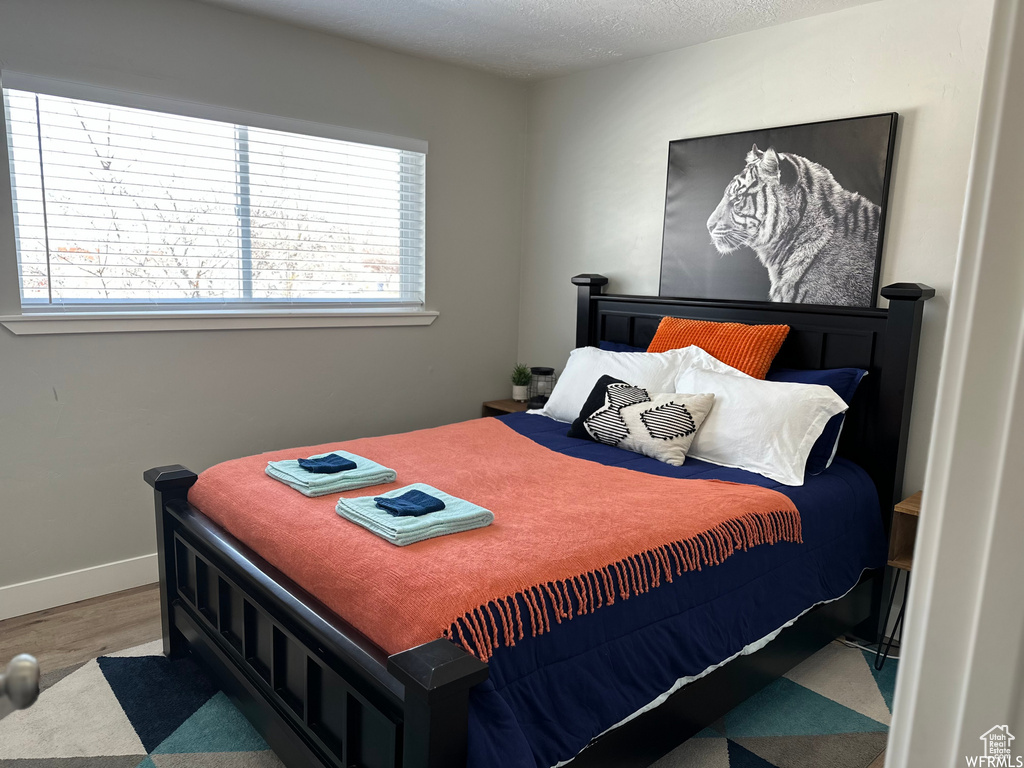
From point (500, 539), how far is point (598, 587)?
285mm

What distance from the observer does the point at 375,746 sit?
5.01 ft

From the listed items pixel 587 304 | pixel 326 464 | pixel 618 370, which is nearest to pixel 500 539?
pixel 326 464

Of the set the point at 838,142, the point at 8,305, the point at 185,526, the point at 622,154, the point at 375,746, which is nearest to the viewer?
the point at 375,746

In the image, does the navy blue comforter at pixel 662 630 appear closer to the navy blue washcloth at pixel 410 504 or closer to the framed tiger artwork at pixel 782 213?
the navy blue washcloth at pixel 410 504

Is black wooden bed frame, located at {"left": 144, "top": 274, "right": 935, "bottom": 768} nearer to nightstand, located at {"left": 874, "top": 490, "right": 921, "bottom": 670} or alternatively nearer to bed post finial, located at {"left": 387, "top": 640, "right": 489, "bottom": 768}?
bed post finial, located at {"left": 387, "top": 640, "right": 489, "bottom": 768}

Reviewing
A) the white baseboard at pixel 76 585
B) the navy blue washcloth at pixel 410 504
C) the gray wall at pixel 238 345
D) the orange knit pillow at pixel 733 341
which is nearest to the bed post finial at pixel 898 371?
the orange knit pillow at pixel 733 341

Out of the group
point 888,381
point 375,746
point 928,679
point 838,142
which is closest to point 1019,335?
point 928,679

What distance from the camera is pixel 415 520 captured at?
6.21ft

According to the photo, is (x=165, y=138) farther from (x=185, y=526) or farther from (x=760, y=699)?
(x=760, y=699)

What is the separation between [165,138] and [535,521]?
233 cm

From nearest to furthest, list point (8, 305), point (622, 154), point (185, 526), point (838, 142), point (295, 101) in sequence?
point (185, 526) → point (8, 305) → point (838, 142) → point (295, 101) → point (622, 154)

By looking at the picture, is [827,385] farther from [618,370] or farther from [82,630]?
[82,630]

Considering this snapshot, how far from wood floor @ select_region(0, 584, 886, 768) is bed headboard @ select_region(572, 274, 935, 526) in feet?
9.28

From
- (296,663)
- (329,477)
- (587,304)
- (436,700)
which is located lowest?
(296,663)
